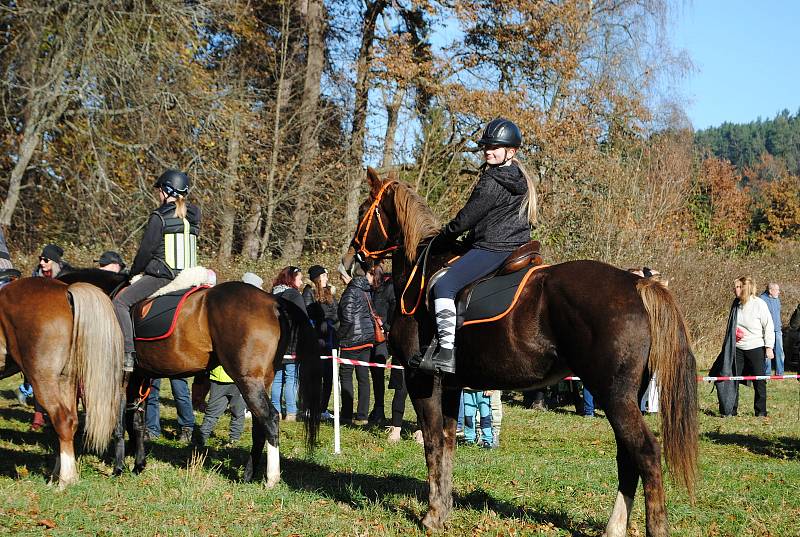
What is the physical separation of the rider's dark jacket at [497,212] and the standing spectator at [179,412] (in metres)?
5.95

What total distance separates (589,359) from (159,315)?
4867 millimetres

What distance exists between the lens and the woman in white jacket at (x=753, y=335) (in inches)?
560

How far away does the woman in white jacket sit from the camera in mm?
14234

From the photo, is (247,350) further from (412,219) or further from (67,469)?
(412,219)

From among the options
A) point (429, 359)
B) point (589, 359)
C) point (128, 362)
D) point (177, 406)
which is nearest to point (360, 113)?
point (177, 406)

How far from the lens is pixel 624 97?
27.2m

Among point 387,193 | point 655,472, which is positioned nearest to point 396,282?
point 387,193

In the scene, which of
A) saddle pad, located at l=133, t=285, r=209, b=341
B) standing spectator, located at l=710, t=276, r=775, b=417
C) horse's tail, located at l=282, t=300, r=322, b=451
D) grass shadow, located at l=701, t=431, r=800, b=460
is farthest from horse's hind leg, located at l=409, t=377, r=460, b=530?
standing spectator, located at l=710, t=276, r=775, b=417

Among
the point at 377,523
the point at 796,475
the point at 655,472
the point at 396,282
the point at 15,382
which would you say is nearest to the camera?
the point at 655,472

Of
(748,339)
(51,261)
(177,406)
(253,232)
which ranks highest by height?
(253,232)

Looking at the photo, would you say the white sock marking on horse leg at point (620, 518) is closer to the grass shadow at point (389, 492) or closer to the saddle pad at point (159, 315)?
the grass shadow at point (389, 492)

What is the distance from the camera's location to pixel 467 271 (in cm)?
646

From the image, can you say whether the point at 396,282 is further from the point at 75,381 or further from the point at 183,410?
the point at 183,410

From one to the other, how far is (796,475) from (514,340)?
190 inches
